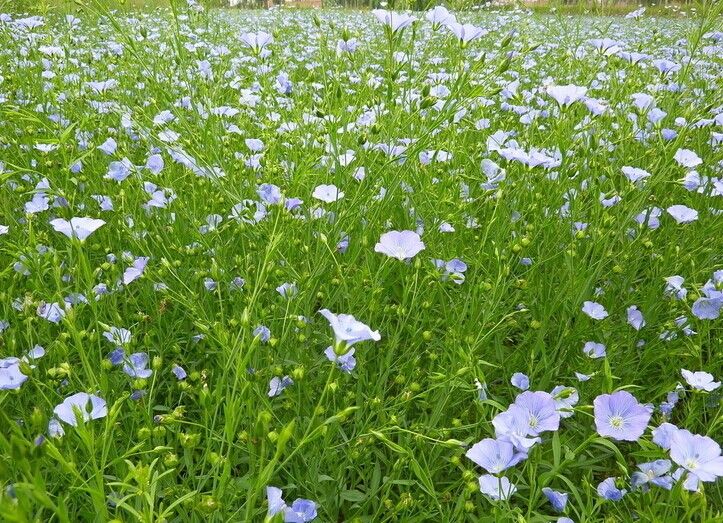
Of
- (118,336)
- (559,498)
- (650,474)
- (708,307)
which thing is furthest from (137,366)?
(708,307)

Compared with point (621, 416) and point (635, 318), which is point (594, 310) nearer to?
point (635, 318)

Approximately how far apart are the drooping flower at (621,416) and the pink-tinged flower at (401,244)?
26.6 inches

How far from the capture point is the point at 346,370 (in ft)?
5.51

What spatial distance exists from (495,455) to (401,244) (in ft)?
2.32

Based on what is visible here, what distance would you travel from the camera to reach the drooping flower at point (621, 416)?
4.42ft

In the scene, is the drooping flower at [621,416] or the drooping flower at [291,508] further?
the drooping flower at [621,416]

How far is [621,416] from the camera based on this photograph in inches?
55.0

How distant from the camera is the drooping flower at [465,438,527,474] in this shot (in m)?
1.31

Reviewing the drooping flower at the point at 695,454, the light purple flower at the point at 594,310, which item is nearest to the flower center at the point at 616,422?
the drooping flower at the point at 695,454

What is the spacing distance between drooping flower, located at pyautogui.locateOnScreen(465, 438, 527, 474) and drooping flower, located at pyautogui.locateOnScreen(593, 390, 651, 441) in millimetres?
205

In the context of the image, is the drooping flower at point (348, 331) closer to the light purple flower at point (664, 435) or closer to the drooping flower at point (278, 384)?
the drooping flower at point (278, 384)

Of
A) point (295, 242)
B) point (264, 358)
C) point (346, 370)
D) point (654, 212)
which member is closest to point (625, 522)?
point (346, 370)

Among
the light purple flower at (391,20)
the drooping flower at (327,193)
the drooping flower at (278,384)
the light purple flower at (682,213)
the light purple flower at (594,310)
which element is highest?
the light purple flower at (391,20)

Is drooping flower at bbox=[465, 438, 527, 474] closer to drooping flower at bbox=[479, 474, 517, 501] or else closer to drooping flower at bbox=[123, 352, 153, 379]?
drooping flower at bbox=[479, 474, 517, 501]
